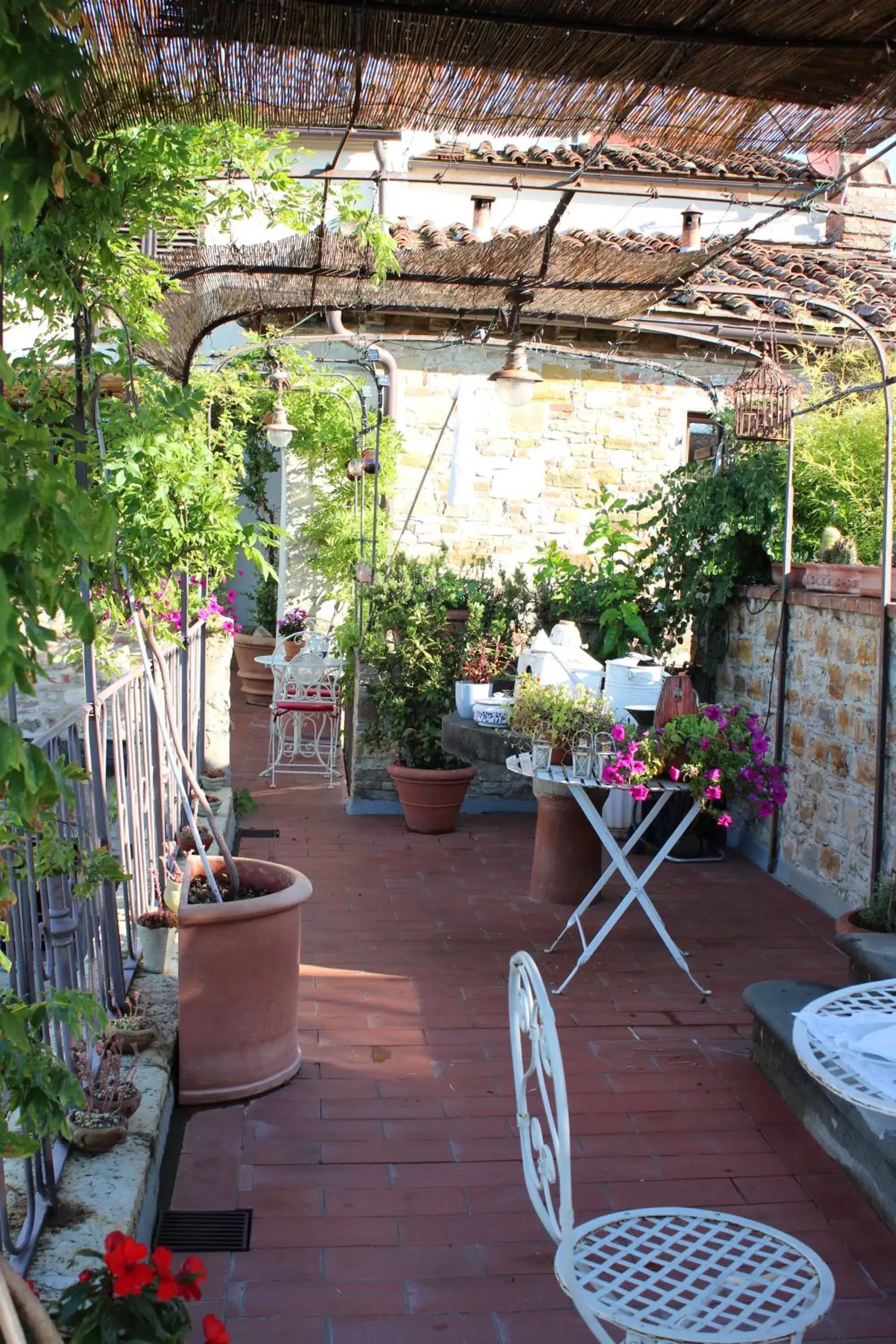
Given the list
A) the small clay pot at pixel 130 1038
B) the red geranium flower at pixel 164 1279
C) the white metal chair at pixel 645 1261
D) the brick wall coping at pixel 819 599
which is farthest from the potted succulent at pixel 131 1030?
the brick wall coping at pixel 819 599

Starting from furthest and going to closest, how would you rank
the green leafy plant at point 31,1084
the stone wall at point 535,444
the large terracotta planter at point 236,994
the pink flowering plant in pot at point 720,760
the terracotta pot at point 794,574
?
the stone wall at point 535,444 → the terracotta pot at point 794,574 → the pink flowering plant in pot at point 720,760 → the large terracotta planter at point 236,994 → the green leafy plant at point 31,1084

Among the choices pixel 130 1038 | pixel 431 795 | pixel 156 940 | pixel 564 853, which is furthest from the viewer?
pixel 431 795

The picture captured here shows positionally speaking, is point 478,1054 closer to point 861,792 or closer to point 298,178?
point 861,792

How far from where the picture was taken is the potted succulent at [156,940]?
3.98 meters

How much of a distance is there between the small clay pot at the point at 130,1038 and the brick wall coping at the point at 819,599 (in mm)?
3340

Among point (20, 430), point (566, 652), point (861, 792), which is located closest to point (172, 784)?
point (566, 652)

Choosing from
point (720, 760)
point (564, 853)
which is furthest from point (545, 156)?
point (720, 760)

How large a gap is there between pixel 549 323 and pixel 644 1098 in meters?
6.47

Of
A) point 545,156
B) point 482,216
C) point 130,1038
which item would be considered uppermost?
point 545,156

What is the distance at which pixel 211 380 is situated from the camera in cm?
725

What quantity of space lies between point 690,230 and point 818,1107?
13.7 ft

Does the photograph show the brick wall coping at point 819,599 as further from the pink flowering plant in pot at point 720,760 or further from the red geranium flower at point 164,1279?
the red geranium flower at point 164,1279

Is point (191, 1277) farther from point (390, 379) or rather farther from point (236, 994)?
point (390, 379)

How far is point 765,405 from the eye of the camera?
6184 millimetres
